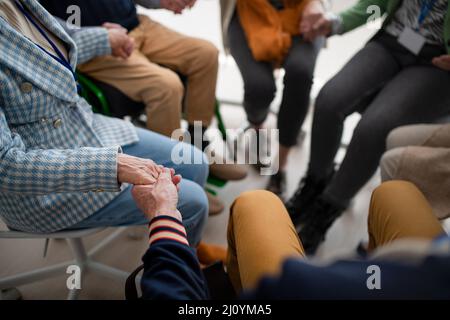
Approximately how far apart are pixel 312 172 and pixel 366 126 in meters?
0.35

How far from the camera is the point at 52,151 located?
770 mm

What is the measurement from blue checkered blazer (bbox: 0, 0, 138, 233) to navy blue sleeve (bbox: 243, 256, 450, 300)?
1.48 ft

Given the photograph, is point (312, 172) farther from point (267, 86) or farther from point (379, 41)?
point (379, 41)

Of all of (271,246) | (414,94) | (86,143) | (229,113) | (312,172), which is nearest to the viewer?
(271,246)

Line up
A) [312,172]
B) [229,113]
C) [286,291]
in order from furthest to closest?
1. [229,113]
2. [312,172]
3. [286,291]

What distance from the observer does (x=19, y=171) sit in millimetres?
722

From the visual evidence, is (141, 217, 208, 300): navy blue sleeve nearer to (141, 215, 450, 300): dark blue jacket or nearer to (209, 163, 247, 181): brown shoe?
(141, 215, 450, 300): dark blue jacket

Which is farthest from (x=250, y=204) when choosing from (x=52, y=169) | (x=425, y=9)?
(x=425, y=9)

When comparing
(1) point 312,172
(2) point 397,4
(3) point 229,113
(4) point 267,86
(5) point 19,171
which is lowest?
(3) point 229,113

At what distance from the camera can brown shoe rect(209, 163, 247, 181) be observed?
151cm

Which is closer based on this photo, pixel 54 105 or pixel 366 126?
pixel 54 105

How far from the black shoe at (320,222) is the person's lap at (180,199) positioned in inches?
18.8

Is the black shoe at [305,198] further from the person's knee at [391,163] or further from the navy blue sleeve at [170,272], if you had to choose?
the navy blue sleeve at [170,272]

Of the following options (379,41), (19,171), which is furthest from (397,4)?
(19,171)
